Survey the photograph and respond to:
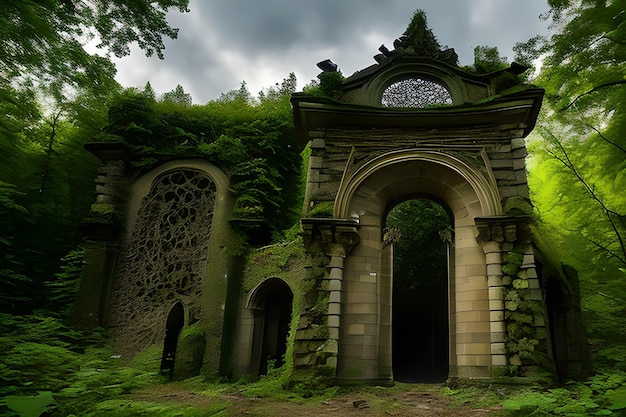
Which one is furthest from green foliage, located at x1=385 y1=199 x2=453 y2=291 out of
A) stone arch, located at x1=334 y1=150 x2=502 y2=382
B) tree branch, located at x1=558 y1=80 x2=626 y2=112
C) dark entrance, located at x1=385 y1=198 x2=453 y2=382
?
tree branch, located at x1=558 y1=80 x2=626 y2=112

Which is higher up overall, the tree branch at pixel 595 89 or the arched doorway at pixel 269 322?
the tree branch at pixel 595 89

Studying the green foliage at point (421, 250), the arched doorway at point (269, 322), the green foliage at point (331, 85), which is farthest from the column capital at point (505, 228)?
the green foliage at point (421, 250)

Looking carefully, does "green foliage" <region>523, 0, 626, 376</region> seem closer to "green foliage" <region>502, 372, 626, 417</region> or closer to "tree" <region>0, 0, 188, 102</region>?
"green foliage" <region>502, 372, 626, 417</region>

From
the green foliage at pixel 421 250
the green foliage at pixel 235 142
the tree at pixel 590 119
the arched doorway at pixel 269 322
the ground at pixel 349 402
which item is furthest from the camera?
the green foliage at pixel 421 250

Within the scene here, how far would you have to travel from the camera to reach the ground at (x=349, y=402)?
21.6 feet

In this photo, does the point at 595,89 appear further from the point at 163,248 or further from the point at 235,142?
the point at 163,248

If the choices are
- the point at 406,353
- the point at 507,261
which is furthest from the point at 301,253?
the point at 406,353

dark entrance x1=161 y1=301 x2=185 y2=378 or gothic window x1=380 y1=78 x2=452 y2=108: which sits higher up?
gothic window x1=380 y1=78 x2=452 y2=108

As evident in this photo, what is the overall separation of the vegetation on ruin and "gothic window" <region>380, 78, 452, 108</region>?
1308mm

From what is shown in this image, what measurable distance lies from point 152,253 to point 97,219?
1882mm

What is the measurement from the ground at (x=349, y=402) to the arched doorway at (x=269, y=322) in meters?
3.87

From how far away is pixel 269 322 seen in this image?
43.7ft

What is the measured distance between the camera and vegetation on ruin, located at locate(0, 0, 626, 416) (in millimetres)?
5781

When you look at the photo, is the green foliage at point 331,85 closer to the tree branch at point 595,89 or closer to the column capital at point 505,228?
the column capital at point 505,228
